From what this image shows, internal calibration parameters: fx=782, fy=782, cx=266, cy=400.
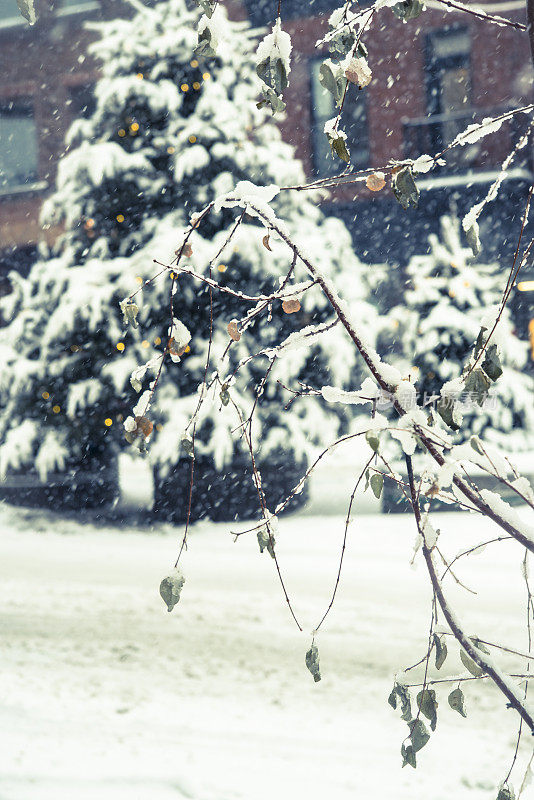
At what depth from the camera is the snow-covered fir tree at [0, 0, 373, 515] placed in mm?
7957

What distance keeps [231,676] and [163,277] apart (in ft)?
14.8

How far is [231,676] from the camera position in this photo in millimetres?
4215

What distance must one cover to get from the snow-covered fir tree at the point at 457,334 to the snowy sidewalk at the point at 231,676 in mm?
2376

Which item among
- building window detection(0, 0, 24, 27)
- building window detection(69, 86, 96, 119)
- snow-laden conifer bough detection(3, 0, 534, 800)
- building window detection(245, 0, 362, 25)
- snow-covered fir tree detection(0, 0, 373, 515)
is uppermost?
building window detection(0, 0, 24, 27)

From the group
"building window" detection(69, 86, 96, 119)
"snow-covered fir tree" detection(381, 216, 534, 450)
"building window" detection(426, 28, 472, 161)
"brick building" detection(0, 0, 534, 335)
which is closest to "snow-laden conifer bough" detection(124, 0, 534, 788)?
"snow-covered fir tree" detection(381, 216, 534, 450)

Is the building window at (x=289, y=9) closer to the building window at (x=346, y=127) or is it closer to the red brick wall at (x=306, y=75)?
the red brick wall at (x=306, y=75)

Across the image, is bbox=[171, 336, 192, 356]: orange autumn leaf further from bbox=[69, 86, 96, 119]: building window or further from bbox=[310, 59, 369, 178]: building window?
bbox=[69, 86, 96, 119]: building window

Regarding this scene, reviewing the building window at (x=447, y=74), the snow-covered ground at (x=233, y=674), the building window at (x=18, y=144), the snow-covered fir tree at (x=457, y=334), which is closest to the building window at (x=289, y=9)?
the building window at (x=447, y=74)

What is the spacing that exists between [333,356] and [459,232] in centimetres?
414

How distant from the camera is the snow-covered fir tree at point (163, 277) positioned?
7957 mm

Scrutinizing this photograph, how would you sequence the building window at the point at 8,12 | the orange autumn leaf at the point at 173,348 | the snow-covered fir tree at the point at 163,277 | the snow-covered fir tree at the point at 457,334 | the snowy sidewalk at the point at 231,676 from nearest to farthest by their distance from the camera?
the orange autumn leaf at the point at 173,348
the snowy sidewalk at the point at 231,676
the snow-covered fir tree at the point at 163,277
the snow-covered fir tree at the point at 457,334
the building window at the point at 8,12

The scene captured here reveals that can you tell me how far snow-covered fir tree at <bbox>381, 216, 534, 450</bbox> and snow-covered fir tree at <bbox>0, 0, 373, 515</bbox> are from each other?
122cm

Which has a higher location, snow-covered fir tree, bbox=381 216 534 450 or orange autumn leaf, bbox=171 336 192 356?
snow-covered fir tree, bbox=381 216 534 450

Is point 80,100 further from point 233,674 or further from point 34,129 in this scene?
point 233,674
